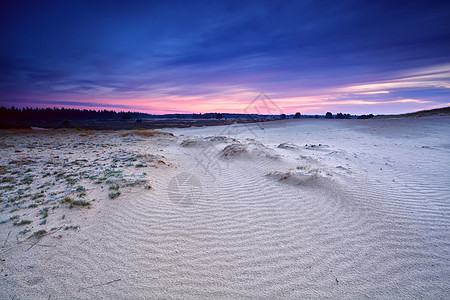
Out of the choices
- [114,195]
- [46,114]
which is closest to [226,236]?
[114,195]

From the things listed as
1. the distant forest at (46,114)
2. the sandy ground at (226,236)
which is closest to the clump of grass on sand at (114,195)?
the sandy ground at (226,236)

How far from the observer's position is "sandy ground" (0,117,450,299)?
2.81 metres

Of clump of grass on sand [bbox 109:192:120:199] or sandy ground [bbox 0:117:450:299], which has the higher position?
clump of grass on sand [bbox 109:192:120:199]

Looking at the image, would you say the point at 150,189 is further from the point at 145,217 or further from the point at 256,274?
the point at 256,274

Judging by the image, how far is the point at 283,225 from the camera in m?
4.35

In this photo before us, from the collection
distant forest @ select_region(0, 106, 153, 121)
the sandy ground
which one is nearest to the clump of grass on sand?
the sandy ground

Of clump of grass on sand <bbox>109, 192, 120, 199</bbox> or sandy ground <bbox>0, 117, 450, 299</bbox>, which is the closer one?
sandy ground <bbox>0, 117, 450, 299</bbox>

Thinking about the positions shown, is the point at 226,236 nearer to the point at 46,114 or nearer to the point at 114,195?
the point at 114,195

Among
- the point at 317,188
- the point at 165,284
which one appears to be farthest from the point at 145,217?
the point at 317,188

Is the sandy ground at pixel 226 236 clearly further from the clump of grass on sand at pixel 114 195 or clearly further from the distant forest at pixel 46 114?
the distant forest at pixel 46 114

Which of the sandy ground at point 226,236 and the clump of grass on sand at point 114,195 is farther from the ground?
the clump of grass on sand at point 114,195

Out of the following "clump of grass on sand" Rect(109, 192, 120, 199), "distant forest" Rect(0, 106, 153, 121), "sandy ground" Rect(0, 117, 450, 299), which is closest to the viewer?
"sandy ground" Rect(0, 117, 450, 299)

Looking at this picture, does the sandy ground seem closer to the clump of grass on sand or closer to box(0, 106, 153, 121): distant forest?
the clump of grass on sand

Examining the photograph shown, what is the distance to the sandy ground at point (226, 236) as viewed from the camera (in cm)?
281
